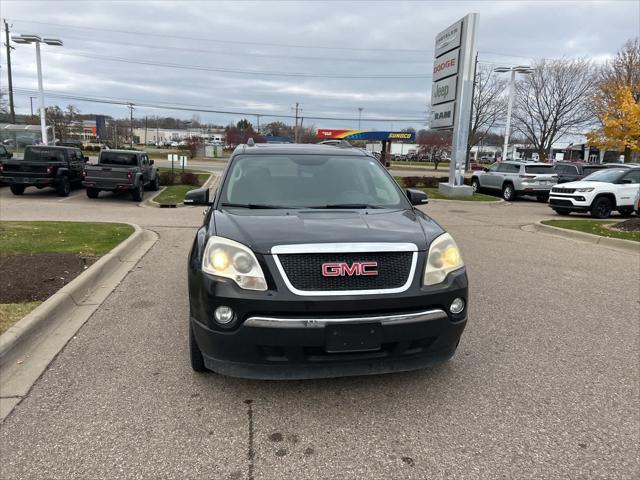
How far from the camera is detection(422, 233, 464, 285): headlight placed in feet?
10.1

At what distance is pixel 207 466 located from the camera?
2.55 meters

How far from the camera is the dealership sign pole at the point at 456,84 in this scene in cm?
1983

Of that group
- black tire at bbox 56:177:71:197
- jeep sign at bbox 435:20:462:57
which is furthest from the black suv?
jeep sign at bbox 435:20:462:57

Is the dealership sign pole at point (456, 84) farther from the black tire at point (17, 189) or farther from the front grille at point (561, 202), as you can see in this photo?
the black tire at point (17, 189)

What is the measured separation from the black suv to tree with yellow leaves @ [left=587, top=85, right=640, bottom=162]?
2055 cm

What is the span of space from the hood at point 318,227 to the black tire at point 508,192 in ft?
59.8

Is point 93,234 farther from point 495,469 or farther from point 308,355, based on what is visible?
point 495,469

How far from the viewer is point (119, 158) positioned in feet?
56.7

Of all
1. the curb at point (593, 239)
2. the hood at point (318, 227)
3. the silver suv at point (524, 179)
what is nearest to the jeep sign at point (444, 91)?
the silver suv at point (524, 179)

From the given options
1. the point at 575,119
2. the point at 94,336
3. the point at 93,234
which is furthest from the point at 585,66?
the point at 94,336

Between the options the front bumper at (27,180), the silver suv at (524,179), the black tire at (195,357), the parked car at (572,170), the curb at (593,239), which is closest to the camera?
the black tire at (195,357)

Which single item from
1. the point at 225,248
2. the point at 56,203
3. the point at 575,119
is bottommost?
the point at 56,203

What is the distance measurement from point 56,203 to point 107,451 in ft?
48.6

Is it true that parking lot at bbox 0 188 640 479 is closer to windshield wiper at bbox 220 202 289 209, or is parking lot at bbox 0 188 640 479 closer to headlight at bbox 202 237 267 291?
headlight at bbox 202 237 267 291
